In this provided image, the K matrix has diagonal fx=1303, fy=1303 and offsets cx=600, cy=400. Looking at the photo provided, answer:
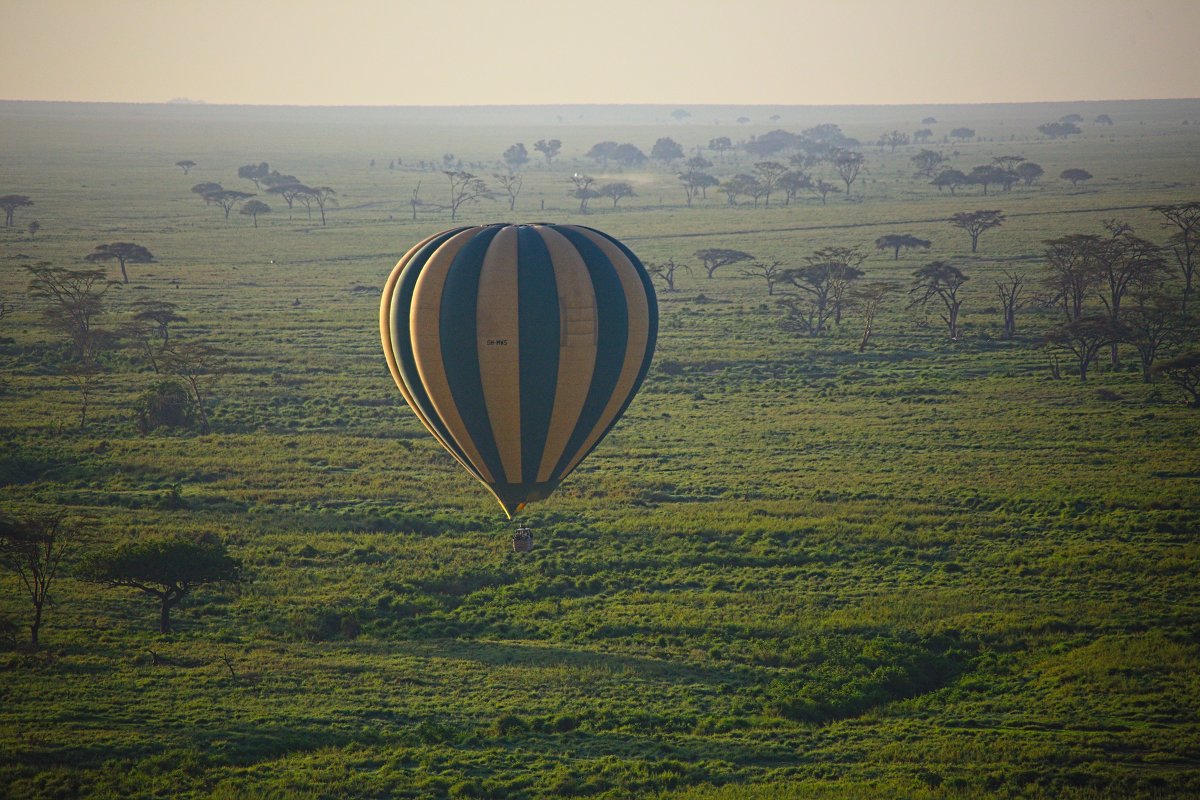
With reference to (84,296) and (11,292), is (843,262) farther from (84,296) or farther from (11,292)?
(11,292)

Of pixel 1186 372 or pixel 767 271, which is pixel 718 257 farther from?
pixel 1186 372

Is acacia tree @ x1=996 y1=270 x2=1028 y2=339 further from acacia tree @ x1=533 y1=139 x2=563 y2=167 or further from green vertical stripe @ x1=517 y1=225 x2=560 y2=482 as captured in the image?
acacia tree @ x1=533 y1=139 x2=563 y2=167

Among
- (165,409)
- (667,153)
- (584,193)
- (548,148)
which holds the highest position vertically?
(548,148)

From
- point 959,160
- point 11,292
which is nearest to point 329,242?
point 11,292

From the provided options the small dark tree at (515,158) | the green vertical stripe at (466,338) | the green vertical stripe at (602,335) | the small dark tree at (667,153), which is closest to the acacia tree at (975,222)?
the green vertical stripe at (602,335)

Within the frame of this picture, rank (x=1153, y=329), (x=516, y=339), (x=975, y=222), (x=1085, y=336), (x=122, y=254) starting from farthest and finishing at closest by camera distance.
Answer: (x=975, y=222) < (x=122, y=254) < (x=1153, y=329) < (x=1085, y=336) < (x=516, y=339)

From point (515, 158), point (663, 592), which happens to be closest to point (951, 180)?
point (515, 158)

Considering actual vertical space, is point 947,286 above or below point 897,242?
below

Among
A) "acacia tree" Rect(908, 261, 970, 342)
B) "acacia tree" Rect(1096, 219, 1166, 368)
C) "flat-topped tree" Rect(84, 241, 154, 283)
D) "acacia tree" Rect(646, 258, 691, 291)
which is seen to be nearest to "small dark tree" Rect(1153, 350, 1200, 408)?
"acacia tree" Rect(1096, 219, 1166, 368)
